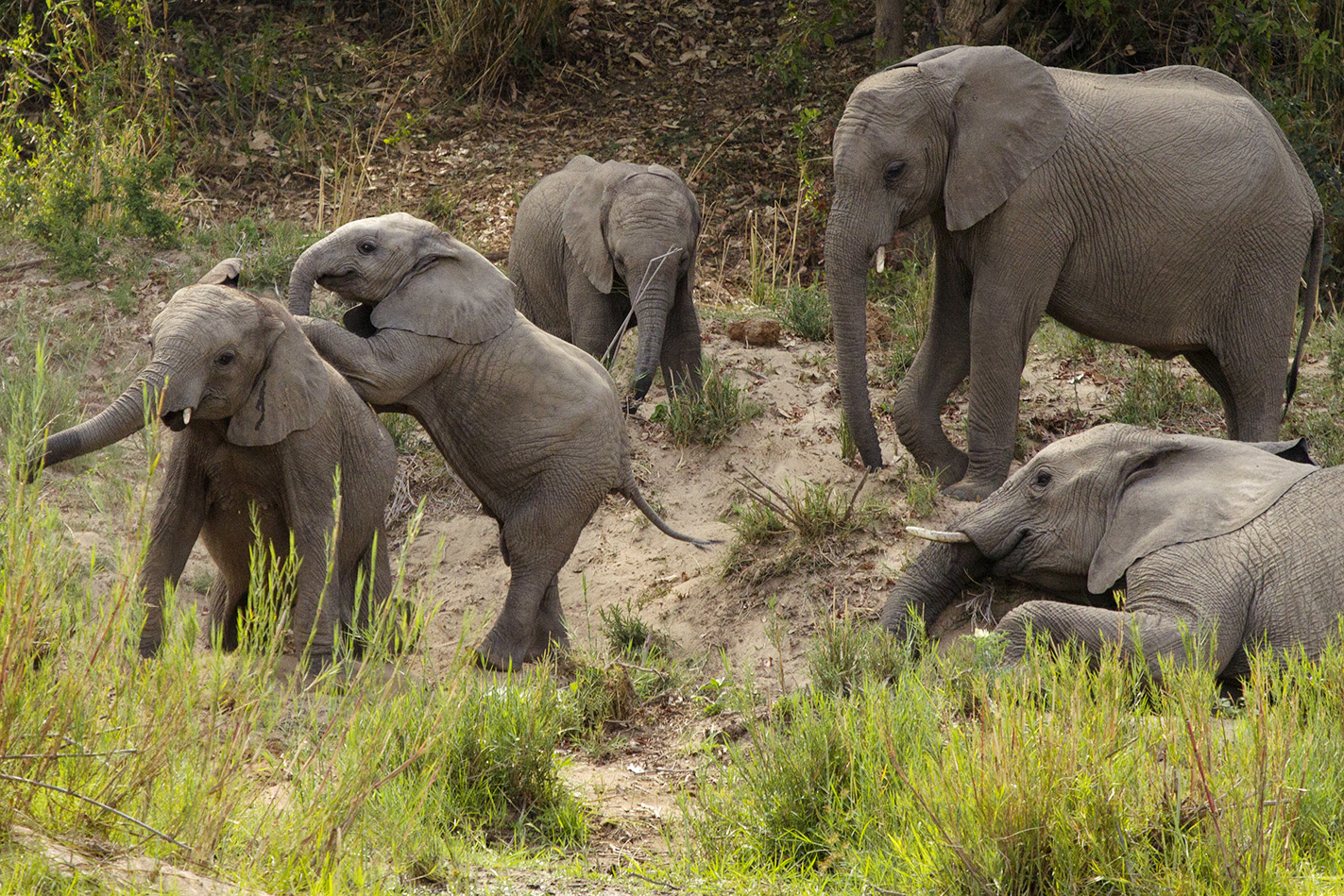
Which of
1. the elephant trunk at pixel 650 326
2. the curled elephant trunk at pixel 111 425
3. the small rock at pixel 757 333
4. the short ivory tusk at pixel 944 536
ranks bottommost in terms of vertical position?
the small rock at pixel 757 333

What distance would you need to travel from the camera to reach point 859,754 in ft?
14.7

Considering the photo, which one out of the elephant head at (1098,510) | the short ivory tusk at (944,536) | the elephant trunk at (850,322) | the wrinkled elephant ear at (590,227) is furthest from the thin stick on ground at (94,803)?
the wrinkled elephant ear at (590,227)

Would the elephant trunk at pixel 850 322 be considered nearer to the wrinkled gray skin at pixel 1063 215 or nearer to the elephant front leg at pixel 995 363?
the wrinkled gray skin at pixel 1063 215

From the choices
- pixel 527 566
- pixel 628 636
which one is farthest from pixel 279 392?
pixel 628 636

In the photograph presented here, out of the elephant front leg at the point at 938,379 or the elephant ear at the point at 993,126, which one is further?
the elephant front leg at the point at 938,379

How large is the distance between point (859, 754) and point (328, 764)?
1.69 meters

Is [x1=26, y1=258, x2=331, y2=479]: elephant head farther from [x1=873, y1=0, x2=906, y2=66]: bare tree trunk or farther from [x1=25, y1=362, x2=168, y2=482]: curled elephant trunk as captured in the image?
[x1=873, y1=0, x2=906, y2=66]: bare tree trunk

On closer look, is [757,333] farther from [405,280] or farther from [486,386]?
[405,280]

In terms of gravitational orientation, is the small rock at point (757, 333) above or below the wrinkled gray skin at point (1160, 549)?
below

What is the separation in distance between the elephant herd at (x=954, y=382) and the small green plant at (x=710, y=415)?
30 centimetres

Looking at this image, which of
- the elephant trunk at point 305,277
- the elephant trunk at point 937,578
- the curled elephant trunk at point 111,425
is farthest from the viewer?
the elephant trunk at point 937,578

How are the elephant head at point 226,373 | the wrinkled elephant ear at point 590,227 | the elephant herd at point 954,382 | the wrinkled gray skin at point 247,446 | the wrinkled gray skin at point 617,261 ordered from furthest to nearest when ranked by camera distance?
1. the wrinkled elephant ear at point 590,227
2. the wrinkled gray skin at point 617,261
3. the elephant herd at point 954,382
4. the wrinkled gray skin at point 247,446
5. the elephant head at point 226,373

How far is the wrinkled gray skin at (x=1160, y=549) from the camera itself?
5.55 meters

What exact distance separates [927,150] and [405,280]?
260 cm
